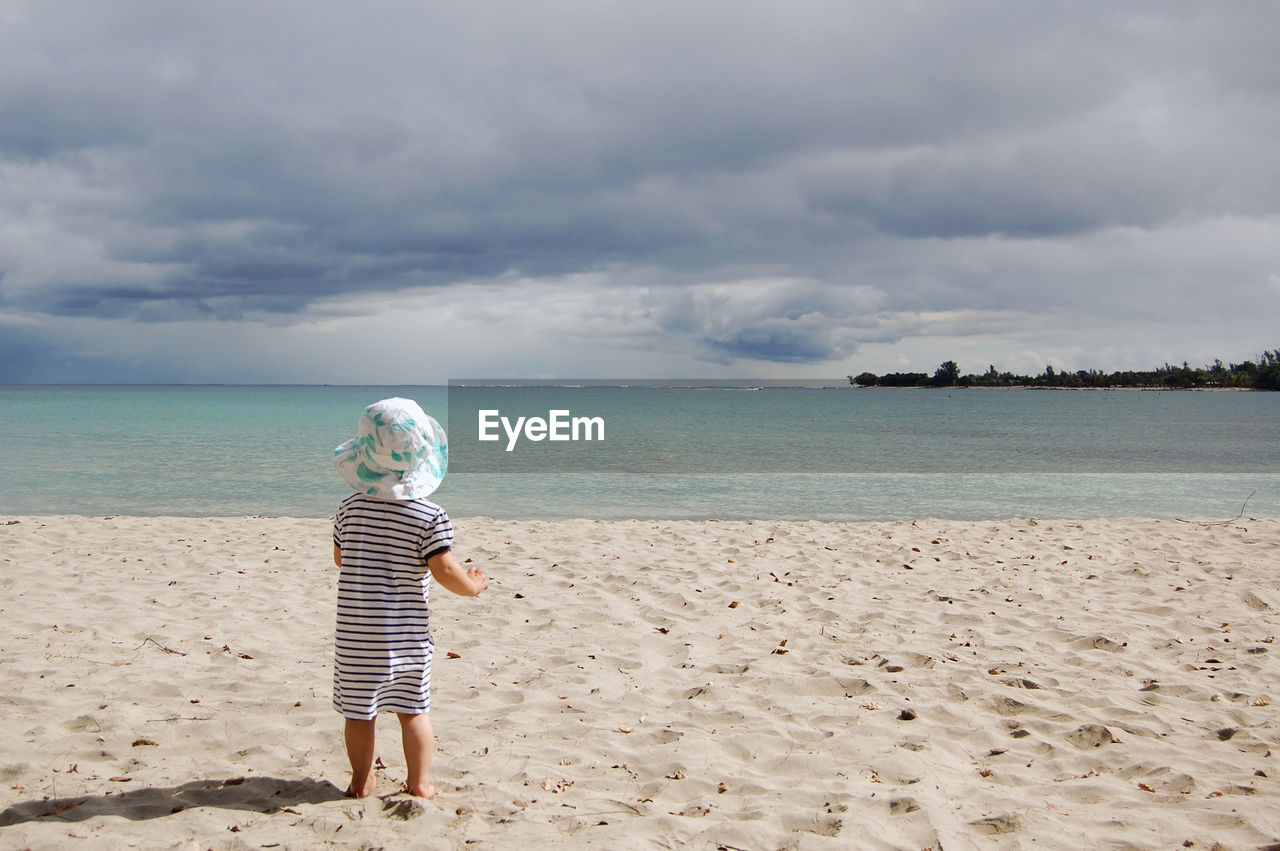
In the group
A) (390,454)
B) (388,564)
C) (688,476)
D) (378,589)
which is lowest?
(688,476)

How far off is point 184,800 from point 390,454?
187 cm

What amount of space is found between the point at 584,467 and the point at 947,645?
19.9m

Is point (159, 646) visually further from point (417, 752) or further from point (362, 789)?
point (417, 752)

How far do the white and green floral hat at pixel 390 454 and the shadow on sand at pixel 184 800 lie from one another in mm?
1477

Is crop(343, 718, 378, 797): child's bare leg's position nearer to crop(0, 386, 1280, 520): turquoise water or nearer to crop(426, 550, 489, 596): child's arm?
crop(426, 550, 489, 596): child's arm

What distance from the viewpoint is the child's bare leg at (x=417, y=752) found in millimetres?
3584

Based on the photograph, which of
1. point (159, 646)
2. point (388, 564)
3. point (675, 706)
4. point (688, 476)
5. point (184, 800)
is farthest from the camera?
point (688, 476)

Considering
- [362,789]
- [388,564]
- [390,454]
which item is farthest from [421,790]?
[390,454]

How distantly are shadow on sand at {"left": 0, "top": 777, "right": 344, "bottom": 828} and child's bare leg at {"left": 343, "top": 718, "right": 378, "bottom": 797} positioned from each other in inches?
4.1

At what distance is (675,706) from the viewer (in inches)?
196

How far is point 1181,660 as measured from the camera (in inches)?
236

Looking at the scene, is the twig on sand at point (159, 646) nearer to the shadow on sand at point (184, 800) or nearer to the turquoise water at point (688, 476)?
the shadow on sand at point (184, 800)

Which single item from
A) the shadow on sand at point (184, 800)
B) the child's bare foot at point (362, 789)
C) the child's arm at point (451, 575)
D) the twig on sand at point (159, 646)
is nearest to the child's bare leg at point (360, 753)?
the child's bare foot at point (362, 789)

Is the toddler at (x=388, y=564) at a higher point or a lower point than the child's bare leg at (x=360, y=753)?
higher
